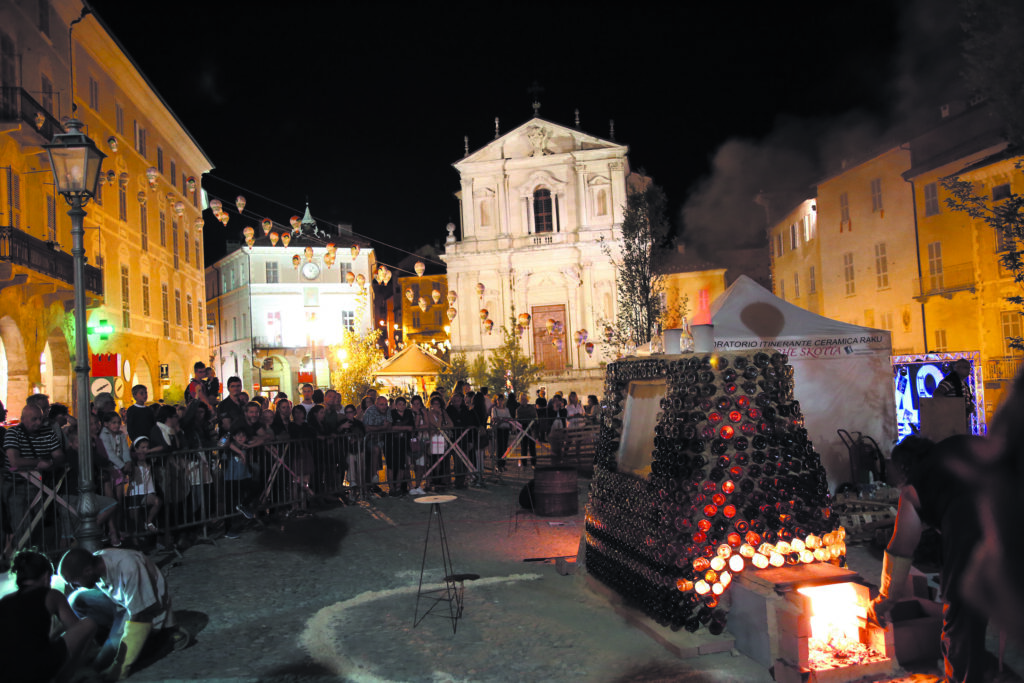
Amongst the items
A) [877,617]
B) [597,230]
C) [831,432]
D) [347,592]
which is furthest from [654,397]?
[597,230]

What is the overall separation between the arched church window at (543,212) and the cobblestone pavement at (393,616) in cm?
3601

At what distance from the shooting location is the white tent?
1087cm

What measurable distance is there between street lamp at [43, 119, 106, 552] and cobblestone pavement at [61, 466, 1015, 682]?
4.02 feet

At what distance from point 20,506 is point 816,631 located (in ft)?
24.2

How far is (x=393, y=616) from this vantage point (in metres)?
6.38

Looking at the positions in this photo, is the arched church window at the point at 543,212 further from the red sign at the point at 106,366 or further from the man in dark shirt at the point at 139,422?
the man in dark shirt at the point at 139,422

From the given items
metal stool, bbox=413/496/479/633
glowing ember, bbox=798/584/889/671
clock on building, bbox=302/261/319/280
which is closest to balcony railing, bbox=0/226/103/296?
metal stool, bbox=413/496/479/633

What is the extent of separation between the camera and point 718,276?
4872cm

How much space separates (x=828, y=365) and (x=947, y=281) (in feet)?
70.9

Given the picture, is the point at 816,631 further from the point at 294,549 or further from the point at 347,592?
the point at 294,549

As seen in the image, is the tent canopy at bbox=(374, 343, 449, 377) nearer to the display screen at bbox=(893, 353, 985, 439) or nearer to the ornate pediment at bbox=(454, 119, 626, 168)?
the display screen at bbox=(893, 353, 985, 439)

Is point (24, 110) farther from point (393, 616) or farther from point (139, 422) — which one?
point (393, 616)

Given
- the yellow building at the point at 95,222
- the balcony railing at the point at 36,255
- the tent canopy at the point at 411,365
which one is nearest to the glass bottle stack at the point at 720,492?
the balcony railing at the point at 36,255

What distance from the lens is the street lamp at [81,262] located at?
21.3 ft
